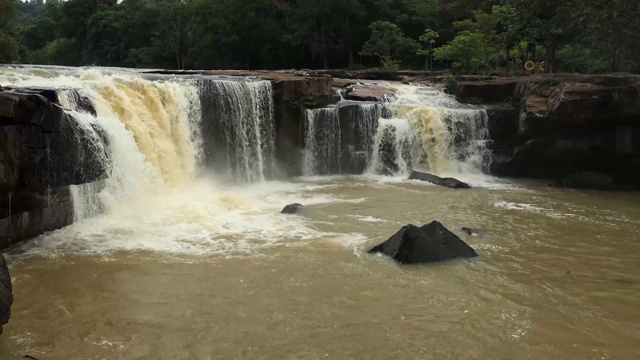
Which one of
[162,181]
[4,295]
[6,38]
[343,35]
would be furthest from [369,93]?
[343,35]

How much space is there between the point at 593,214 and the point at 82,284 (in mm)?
11302

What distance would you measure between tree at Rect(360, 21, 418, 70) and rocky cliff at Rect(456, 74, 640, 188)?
1624cm

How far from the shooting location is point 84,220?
34.8 ft

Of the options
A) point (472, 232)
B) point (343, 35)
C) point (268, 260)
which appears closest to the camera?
point (268, 260)

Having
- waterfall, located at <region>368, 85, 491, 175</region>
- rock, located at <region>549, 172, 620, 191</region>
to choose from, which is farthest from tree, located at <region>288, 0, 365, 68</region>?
rock, located at <region>549, 172, 620, 191</region>

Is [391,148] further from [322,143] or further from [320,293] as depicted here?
[320,293]

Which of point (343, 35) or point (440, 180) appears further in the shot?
point (343, 35)

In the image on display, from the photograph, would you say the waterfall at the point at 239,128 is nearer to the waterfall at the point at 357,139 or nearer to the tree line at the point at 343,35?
the waterfall at the point at 357,139

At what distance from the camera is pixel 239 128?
16.8m

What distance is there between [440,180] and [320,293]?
9654mm

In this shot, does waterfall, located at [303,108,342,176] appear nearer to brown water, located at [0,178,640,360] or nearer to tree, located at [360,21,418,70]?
brown water, located at [0,178,640,360]

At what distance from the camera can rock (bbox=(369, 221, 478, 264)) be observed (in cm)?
873

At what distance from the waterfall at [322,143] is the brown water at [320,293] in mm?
6817

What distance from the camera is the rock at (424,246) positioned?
8.73 m
